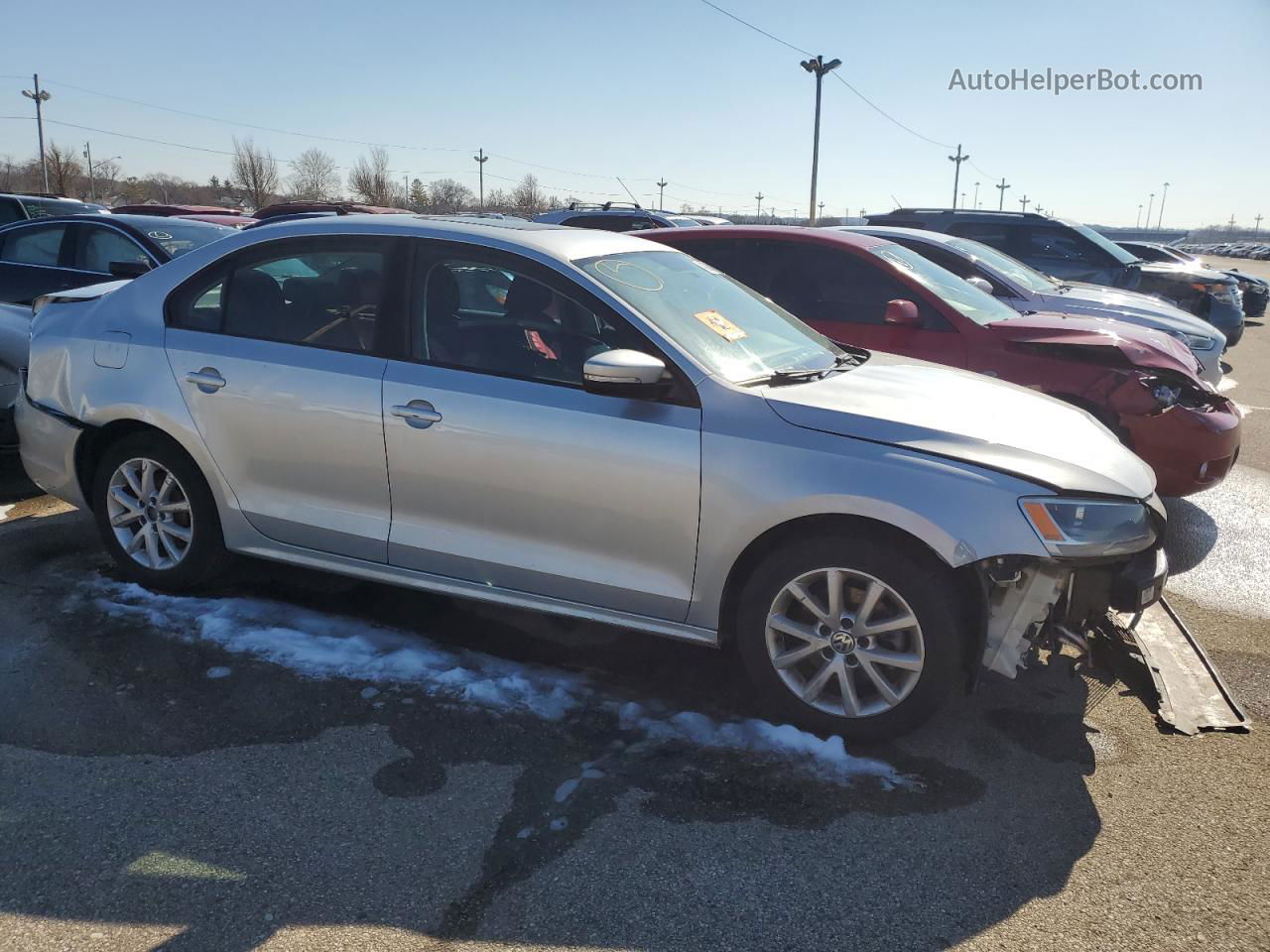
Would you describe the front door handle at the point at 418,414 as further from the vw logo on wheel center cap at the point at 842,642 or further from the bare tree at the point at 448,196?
the bare tree at the point at 448,196

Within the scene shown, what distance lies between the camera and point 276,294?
14.1ft

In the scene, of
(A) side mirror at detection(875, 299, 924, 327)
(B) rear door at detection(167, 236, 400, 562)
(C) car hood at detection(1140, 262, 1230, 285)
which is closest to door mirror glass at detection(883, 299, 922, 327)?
(A) side mirror at detection(875, 299, 924, 327)

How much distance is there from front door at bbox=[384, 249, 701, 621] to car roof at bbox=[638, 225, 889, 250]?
2890 millimetres

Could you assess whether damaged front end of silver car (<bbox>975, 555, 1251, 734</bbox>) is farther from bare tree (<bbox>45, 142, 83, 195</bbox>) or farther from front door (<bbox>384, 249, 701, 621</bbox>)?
bare tree (<bbox>45, 142, 83, 195</bbox>)

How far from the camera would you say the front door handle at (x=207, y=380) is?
166 inches

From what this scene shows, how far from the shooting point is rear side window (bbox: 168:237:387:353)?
4.08 metres

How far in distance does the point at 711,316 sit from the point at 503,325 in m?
0.84

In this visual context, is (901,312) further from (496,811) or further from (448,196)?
(448,196)

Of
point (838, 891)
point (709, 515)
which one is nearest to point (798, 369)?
point (709, 515)

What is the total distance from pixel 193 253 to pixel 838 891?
3.71 meters

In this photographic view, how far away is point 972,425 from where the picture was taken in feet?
11.5

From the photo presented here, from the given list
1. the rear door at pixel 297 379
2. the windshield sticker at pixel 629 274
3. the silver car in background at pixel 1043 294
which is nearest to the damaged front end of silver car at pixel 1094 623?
the windshield sticker at pixel 629 274

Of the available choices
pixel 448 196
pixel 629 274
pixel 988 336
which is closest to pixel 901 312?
pixel 988 336

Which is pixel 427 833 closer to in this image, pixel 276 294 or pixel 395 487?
pixel 395 487
